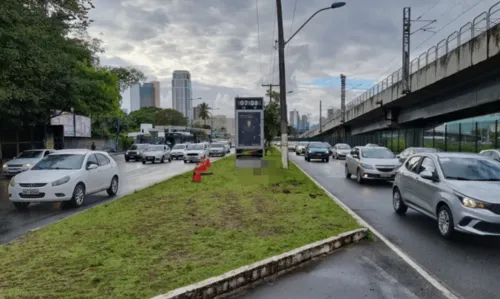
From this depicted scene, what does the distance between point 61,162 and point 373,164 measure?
1123cm

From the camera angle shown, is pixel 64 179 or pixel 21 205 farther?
pixel 21 205

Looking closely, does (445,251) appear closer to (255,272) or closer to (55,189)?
(255,272)

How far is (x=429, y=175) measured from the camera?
26.5ft

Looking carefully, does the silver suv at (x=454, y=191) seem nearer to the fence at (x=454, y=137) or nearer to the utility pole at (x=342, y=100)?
the fence at (x=454, y=137)

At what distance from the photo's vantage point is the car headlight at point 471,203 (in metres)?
6.75

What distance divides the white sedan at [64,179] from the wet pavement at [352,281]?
24.6 ft

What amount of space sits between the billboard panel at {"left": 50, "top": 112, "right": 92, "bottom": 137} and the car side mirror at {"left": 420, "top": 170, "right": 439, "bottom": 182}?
116ft

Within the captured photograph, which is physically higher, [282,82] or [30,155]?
[282,82]

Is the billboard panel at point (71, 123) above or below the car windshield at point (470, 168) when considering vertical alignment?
above

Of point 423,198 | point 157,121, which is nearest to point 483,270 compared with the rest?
point 423,198

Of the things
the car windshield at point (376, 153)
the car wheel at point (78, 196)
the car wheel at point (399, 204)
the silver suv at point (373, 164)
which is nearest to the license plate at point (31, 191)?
the car wheel at point (78, 196)

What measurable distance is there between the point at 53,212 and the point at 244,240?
6.10 m

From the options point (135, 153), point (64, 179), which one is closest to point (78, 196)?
point (64, 179)

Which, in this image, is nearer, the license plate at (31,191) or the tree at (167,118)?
the license plate at (31,191)
